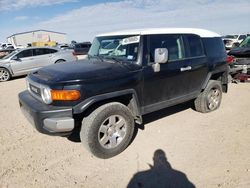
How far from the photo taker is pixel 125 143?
12.3 feet

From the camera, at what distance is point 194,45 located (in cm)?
471

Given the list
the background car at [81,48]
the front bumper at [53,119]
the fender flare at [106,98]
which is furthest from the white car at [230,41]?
the front bumper at [53,119]

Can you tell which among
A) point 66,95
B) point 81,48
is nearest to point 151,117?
point 66,95

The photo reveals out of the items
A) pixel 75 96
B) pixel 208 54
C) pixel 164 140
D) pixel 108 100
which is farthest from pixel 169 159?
pixel 208 54

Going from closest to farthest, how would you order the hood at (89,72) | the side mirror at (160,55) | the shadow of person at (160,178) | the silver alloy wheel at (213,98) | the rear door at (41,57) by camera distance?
the shadow of person at (160,178), the hood at (89,72), the side mirror at (160,55), the silver alloy wheel at (213,98), the rear door at (41,57)

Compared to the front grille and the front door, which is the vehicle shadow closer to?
the front grille

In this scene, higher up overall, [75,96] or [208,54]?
[208,54]

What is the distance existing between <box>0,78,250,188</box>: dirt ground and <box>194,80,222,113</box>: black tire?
297 mm

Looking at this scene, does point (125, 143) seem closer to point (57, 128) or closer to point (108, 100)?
point (108, 100)

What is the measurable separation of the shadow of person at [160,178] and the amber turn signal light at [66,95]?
4.66 feet

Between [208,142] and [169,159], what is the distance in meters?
0.95

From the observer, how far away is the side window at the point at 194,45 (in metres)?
4.60

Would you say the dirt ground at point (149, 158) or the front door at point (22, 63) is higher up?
the front door at point (22, 63)

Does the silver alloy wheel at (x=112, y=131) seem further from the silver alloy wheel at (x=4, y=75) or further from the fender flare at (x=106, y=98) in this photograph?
the silver alloy wheel at (x=4, y=75)
